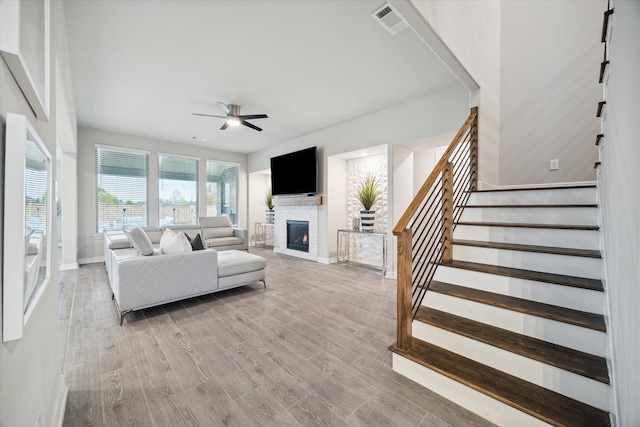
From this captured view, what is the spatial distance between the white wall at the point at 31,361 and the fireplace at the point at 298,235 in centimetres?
480

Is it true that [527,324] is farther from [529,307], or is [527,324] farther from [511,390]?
[511,390]

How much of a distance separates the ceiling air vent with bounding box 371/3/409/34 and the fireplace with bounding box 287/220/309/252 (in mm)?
4244

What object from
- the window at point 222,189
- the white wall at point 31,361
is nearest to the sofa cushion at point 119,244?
the white wall at point 31,361

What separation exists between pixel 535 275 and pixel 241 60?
3579mm

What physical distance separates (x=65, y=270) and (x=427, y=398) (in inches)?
251

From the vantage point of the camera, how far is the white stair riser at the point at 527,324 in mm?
1512

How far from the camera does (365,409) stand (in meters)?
1.54

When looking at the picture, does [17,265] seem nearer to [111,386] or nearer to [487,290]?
[111,386]

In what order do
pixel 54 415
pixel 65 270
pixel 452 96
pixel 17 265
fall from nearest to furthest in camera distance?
pixel 17 265
pixel 54 415
pixel 452 96
pixel 65 270

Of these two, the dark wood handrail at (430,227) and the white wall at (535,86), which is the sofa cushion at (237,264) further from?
the white wall at (535,86)

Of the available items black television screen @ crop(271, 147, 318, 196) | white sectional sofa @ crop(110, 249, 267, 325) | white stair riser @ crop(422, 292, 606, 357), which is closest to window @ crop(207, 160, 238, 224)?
black television screen @ crop(271, 147, 318, 196)

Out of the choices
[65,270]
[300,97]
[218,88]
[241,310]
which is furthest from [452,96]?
[65,270]

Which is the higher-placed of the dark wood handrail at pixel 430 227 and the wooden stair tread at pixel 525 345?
the dark wood handrail at pixel 430 227

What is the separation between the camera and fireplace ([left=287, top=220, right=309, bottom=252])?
242 inches
